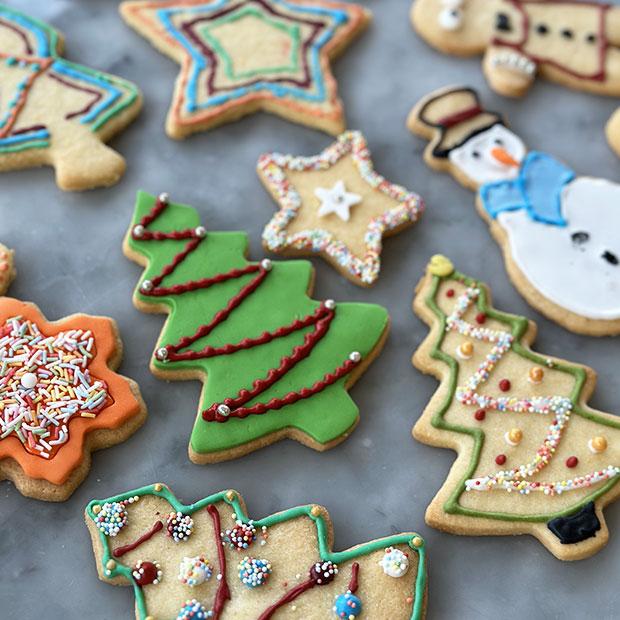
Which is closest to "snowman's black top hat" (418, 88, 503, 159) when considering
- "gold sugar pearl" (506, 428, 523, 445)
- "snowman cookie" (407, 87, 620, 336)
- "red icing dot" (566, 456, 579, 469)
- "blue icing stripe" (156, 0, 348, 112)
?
"snowman cookie" (407, 87, 620, 336)

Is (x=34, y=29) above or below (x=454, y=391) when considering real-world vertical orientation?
above

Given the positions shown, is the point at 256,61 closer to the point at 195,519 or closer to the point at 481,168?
the point at 481,168

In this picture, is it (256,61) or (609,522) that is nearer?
(609,522)

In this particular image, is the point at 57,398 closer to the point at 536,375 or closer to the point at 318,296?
the point at 318,296

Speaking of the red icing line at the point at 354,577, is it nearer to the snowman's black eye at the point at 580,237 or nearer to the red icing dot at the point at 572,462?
the red icing dot at the point at 572,462

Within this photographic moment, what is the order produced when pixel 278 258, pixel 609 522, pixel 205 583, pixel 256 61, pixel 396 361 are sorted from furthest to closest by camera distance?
pixel 256 61
pixel 278 258
pixel 396 361
pixel 609 522
pixel 205 583

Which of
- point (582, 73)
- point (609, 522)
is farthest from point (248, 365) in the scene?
point (582, 73)

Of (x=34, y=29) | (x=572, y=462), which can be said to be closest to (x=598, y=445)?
(x=572, y=462)

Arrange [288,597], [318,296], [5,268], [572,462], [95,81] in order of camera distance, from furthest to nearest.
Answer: [95,81] < [318,296] < [5,268] < [572,462] < [288,597]
